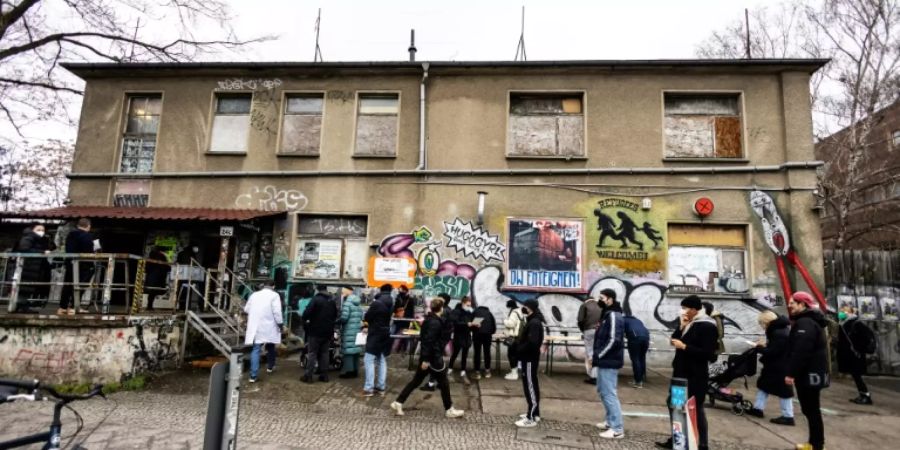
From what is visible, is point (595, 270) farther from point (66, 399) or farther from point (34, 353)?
point (34, 353)

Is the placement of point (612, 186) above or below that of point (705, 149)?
below

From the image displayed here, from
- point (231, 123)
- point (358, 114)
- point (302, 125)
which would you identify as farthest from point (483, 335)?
point (231, 123)

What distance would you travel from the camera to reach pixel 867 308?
38.7 ft

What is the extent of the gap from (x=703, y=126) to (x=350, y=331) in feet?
32.5

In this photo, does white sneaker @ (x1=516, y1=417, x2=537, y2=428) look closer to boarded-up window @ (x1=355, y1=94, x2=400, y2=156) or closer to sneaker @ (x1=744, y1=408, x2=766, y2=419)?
sneaker @ (x1=744, y1=408, x2=766, y2=419)

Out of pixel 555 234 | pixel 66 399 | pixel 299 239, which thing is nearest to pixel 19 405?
pixel 66 399

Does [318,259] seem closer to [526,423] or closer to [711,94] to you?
[526,423]

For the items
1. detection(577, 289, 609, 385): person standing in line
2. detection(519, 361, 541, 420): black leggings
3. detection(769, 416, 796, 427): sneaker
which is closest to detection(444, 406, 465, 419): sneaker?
detection(519, 361, 541, 420): black leggings

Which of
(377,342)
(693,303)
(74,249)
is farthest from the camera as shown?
(74,249)

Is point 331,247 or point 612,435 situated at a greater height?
point 331,247

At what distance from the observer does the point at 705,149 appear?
11.8 metres

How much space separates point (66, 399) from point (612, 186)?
10.9m

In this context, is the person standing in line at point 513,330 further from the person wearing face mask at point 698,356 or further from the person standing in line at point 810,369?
the person standing in line at point 810,369

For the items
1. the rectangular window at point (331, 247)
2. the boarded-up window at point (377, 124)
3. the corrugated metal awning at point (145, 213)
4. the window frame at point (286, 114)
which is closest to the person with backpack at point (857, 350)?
the rectangular window at point (331, 247)
